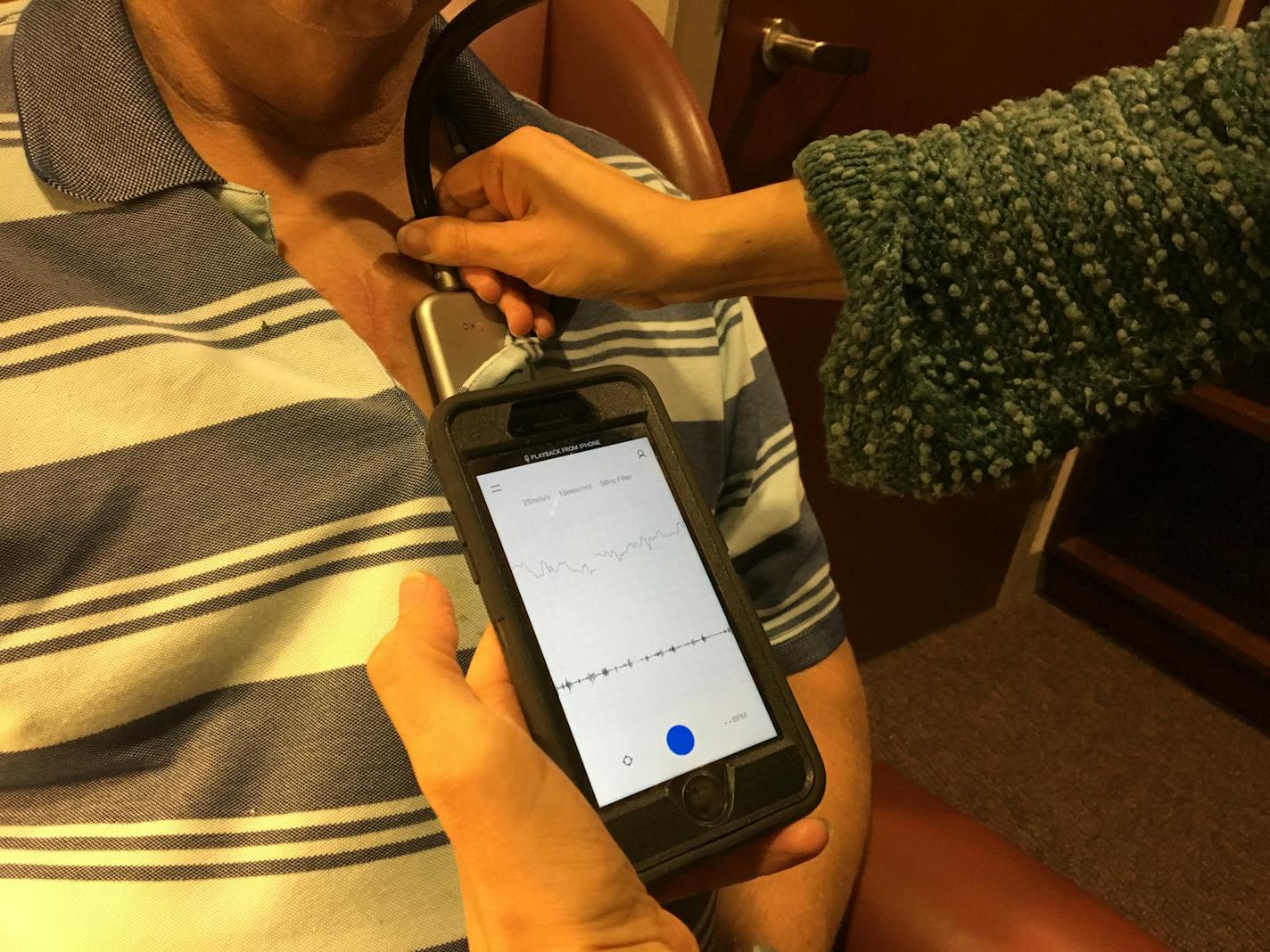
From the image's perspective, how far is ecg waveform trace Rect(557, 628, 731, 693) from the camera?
16.5 inches

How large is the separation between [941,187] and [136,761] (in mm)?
471

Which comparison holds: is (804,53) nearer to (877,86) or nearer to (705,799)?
(877,86)

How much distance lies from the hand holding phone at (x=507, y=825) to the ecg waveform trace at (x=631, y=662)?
0.35ft

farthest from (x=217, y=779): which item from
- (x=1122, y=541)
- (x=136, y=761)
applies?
(x=1122, y=541)

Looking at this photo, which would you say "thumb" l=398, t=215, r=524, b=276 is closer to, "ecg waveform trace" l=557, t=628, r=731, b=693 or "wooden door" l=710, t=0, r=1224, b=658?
"ecg waveform trace" l=557, t=628, r=731, b=693

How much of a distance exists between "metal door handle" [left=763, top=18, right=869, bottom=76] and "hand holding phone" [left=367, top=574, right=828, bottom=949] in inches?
31.0

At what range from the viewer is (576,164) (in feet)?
1.85

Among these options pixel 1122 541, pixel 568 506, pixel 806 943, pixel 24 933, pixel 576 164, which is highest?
pixel 576 164

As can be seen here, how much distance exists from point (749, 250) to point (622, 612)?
230 mm

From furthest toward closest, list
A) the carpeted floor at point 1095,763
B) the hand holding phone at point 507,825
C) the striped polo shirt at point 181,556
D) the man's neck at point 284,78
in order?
the carpeted floor at point 1095,763
the man's neck at point 284,78
the striped polo shirt at point 181,556
the hand holding phone at point 507,825

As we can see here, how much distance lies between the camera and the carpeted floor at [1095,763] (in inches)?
50.6

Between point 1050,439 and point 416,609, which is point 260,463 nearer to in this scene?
point 416,609

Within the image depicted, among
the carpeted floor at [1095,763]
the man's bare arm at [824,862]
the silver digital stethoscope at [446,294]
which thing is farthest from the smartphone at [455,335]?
the carpeted floor at [1095,763]

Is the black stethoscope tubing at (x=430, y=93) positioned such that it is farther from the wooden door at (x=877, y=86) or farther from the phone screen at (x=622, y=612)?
the wooden door at (x=877, y=86)
